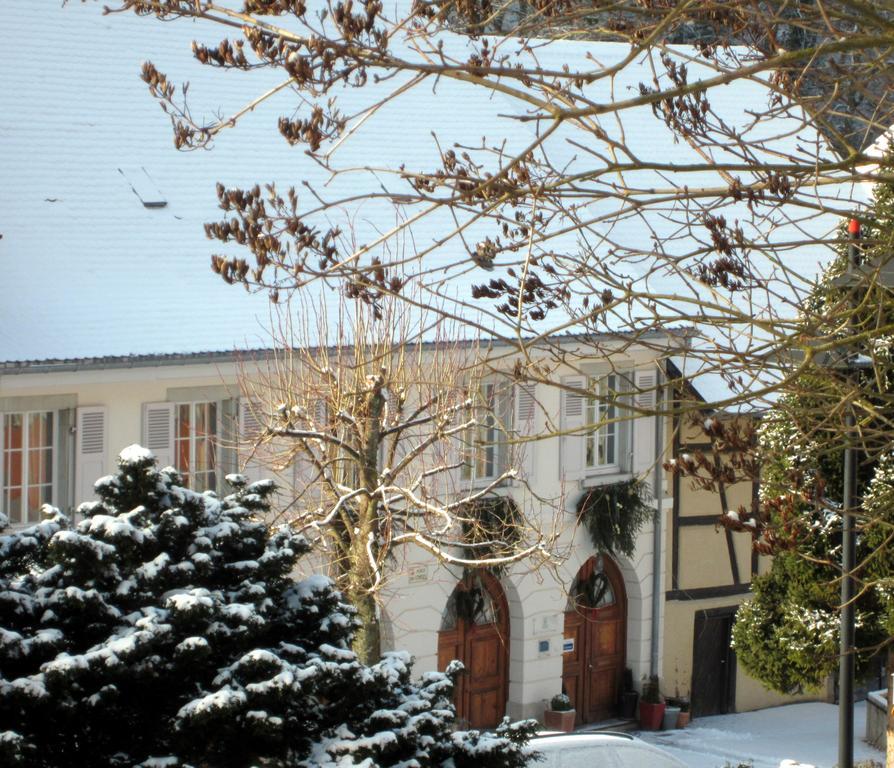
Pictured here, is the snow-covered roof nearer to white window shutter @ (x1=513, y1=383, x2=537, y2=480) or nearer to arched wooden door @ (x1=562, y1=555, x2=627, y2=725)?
white window shutter @ (x1=513, y1=383, x2=537, y2=480)

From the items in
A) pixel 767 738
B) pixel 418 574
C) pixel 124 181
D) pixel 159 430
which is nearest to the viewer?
pixel 159 430

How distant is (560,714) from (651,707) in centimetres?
176

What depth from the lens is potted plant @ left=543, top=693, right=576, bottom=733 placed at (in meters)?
19.8

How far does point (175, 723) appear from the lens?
827cm

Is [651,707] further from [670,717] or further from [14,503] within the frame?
[14,503]

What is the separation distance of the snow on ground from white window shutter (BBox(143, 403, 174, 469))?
7425 mm

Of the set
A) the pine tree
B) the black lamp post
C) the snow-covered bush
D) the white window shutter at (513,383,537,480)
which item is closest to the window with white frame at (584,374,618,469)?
the white window shutter at (513,383,537,480)

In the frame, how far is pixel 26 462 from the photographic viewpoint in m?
15.5

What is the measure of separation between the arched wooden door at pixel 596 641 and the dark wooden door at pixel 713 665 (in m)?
1.20

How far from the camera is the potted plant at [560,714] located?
19781 mm

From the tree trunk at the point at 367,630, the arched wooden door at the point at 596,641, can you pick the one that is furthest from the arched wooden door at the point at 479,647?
the tree trunk at the point at 367,630

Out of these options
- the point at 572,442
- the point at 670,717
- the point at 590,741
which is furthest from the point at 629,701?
the point at 590,741

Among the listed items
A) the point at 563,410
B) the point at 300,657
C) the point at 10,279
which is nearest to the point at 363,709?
the point at 300,657

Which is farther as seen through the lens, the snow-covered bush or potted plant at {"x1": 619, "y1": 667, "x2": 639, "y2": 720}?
potted plant at {"x1": 619, "y1": 667, "x2": 639, "y2": 720}
